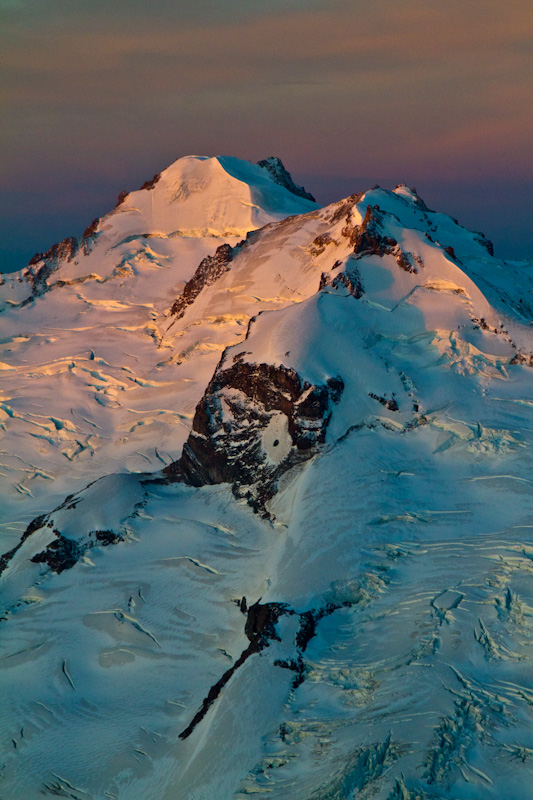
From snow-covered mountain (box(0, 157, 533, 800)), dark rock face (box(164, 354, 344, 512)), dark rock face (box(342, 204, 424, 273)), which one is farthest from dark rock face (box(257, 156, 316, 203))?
dark rock face (box(164, 354, 344, 512))

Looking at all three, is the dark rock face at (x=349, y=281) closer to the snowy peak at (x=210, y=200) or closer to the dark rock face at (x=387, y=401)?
the dark rock face at (x=387, y=401)

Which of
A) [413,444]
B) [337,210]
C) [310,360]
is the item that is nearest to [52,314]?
[337,210]

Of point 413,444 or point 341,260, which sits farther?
point 341,260

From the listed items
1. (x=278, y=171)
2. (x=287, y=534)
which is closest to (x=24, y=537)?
(x=287, y=534)

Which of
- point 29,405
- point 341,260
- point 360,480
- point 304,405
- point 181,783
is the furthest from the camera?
point 29,405

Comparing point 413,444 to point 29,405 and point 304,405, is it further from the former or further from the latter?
point 29,405

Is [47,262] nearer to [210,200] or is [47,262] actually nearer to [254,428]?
[210,200]
